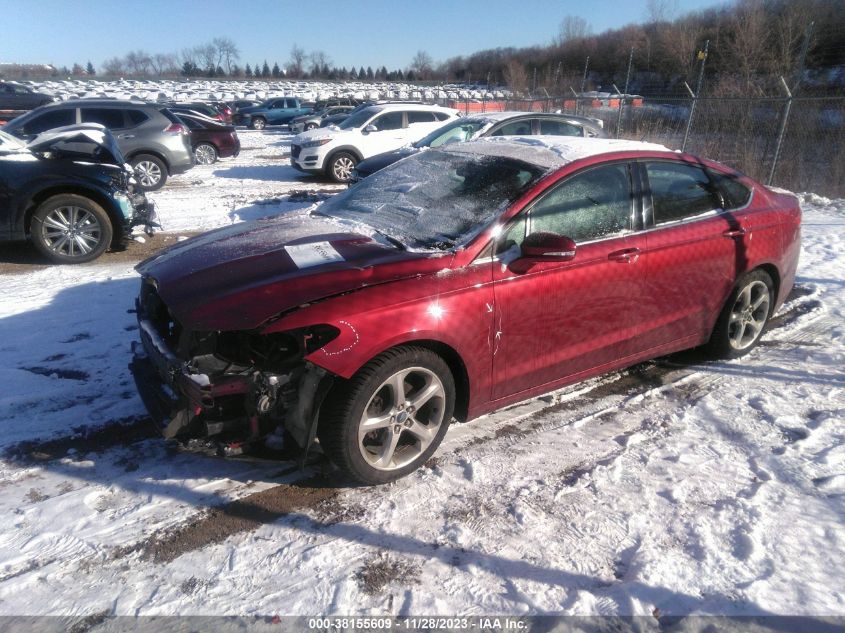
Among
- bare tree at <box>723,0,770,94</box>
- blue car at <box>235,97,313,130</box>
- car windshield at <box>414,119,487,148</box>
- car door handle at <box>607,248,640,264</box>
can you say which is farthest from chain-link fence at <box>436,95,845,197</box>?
blue car at <box>235,97,313,130</box>

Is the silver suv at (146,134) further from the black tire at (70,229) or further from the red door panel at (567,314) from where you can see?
the red door panel at (567,314)

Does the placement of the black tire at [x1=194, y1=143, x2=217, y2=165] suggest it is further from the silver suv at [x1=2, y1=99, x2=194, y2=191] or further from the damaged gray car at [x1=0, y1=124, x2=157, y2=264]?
the damaged gray car at [x1=0, y1=124, x2=157, y2=264]

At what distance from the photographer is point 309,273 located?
3.03 meters

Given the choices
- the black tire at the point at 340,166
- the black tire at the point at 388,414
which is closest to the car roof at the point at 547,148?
the black tire at the point at 388,414

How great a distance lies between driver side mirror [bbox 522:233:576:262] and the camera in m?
3.20

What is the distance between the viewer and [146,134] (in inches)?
451

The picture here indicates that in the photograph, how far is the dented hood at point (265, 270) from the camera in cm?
285

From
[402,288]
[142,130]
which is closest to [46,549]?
[402,288]

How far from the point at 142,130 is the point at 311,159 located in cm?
351

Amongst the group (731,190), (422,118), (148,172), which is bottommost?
(148,172)

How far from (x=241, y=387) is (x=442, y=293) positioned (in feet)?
3.53

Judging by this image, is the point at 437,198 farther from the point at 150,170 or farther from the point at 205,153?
the point at 205,153

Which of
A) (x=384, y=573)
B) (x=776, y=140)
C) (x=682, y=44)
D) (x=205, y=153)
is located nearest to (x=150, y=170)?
(x=205, y=153)

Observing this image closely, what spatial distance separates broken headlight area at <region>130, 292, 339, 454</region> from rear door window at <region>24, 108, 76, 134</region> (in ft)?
30.9
